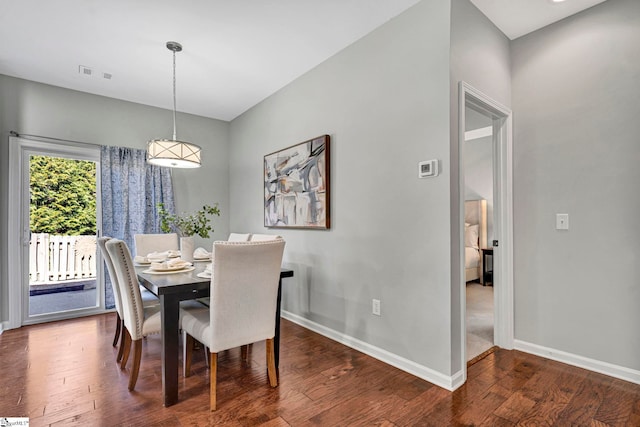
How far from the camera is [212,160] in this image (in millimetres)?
4906

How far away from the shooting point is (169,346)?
1.90 metres

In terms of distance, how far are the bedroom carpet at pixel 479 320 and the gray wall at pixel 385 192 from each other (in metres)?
0.76

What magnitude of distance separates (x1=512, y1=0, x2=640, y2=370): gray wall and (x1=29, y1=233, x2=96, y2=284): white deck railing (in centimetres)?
470

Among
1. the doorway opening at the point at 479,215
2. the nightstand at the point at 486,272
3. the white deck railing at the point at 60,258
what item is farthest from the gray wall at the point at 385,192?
the nightstand at the point at 486,272

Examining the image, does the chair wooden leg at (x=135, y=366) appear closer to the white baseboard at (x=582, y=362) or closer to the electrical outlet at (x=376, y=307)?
the electrical outlet at (x=376, y=307)

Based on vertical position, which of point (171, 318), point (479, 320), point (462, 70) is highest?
point (462, 70)

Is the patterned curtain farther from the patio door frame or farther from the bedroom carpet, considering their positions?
the bedroom carpet

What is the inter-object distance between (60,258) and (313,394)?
3.55m

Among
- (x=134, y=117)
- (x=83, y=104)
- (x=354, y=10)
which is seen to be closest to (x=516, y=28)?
(x=354, y=10)

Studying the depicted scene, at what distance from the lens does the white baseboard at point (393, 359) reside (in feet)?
6.93

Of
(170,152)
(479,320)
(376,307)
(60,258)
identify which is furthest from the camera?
(60,258)

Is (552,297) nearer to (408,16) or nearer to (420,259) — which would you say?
(420,259)

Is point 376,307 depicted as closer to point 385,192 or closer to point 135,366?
point 385,192

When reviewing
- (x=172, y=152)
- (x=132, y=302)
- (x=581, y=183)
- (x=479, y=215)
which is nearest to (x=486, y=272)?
(x=479, y=215)
